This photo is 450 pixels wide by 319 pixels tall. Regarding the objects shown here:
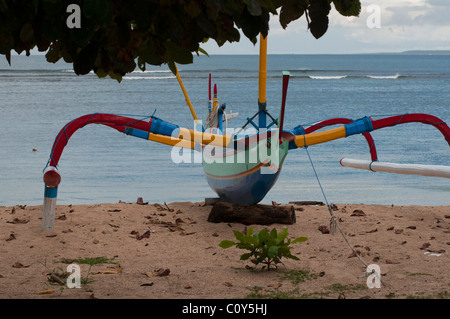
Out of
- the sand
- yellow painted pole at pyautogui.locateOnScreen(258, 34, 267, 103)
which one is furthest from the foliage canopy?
yellow painted pole at pyautogui.locateOnScreen(258, 34, 267, 103)

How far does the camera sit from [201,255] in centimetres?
813

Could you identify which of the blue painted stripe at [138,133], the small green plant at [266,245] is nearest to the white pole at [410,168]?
the small green plant at [266,245]

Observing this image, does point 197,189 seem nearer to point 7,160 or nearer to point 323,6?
point 7,160

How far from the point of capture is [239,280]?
6930mm

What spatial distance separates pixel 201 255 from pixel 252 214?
6.13ft

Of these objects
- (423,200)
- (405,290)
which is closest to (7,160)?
(423,200)

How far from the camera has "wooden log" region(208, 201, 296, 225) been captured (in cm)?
978

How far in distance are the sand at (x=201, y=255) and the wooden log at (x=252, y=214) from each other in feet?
0.34

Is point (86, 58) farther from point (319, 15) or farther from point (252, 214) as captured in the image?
point (252, 214)

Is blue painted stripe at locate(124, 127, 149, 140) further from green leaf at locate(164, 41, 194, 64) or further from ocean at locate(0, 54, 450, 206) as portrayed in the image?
green leaf at locate(164, 41, 194, 64)

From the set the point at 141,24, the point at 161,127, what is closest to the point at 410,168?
the point at 161,127

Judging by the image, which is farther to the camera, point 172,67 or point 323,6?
point 172,67
